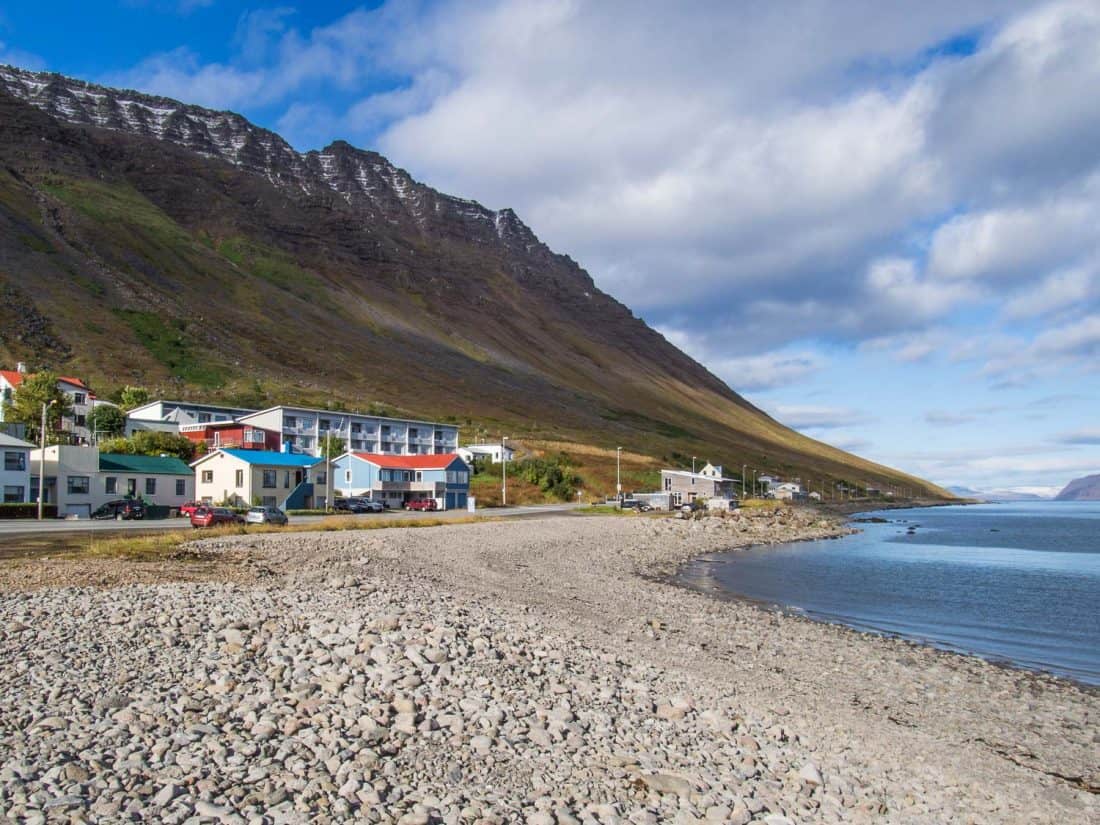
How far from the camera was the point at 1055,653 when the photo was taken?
27391mm

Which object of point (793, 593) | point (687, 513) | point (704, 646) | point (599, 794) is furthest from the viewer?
point (687, 513)

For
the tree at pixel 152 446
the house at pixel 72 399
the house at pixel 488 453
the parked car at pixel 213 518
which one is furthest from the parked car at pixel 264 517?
the house at pixel 488 453

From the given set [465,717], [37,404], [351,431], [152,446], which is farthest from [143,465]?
[465,717]

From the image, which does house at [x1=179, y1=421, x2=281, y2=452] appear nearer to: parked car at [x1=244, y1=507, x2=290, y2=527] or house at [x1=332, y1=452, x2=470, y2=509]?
house at [x1=332, y1=452, x2=470, y2=509]

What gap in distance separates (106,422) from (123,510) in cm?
4875

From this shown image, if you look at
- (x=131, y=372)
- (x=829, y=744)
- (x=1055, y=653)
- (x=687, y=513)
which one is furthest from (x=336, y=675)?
(x=131, y=372)

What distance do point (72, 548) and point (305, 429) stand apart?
8916 cm

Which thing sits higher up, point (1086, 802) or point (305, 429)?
point (305, 429)

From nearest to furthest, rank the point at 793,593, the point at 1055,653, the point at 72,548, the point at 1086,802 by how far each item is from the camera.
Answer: the point at 1086,802, the point at 1055,653, the point at 72,548, the point at 793,593

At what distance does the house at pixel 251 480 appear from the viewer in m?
79.2

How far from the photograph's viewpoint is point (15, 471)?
6519 cm

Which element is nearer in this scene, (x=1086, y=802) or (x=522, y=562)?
(x=1086, y=802)

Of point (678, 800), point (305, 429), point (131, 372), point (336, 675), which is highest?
point (131, 372)

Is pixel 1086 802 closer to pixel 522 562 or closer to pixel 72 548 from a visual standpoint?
pixel 522 562
